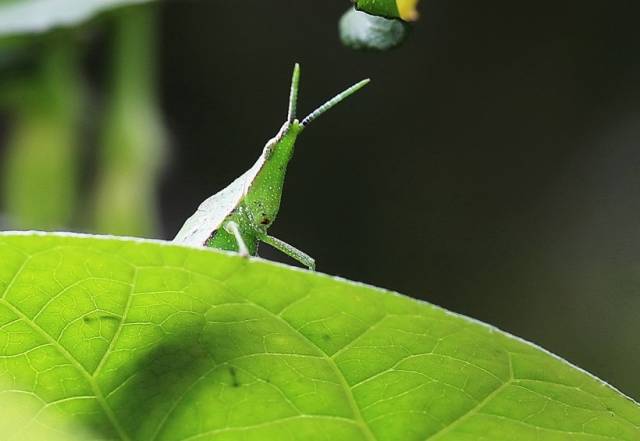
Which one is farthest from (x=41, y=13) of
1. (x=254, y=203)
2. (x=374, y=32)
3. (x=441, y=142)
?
(x=441, y=142)

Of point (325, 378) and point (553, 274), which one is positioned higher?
point (325, 378)

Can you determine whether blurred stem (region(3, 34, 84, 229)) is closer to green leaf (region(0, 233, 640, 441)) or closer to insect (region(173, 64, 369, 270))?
insect (region(173, 64, 369, 270))

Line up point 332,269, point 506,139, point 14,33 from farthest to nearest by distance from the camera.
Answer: point 332,269
point 506,139
point 14,33

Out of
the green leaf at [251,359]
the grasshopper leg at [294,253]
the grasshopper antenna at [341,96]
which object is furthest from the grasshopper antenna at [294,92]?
the green leaf at [251,359]

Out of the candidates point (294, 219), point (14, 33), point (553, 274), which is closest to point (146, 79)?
point (14, 33)

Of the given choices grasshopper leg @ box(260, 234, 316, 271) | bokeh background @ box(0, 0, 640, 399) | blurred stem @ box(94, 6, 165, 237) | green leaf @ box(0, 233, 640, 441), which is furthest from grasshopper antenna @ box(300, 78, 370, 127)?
bokeh background @ box(0, 0, 640, 399)

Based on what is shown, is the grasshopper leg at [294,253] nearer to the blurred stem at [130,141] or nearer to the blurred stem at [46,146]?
the blurred stem at [130,141]

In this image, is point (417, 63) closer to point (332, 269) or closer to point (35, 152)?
point (332, 269)
